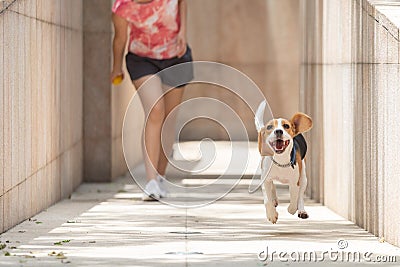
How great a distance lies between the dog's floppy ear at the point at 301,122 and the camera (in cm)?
855

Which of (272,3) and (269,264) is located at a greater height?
(272,3)

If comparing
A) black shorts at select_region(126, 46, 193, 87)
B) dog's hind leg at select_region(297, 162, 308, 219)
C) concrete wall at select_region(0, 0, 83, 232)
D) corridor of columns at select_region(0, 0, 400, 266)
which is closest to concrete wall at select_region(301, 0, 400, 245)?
corridor of columns at select_region(0, 0, 400, 266)

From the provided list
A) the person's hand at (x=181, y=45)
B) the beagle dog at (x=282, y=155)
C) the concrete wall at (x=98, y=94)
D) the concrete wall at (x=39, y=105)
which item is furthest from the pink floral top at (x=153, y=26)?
the beagle dog at (x=282, y=155)

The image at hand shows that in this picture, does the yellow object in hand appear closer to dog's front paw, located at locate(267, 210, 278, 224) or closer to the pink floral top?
the pink floral top

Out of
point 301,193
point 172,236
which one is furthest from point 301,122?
point 172,236

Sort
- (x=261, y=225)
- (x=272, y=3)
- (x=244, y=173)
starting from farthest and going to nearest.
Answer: (x=272, y=3)
(x=244, y=173)
(x=261, y=225)

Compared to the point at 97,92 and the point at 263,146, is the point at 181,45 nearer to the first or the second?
the point at 97,92

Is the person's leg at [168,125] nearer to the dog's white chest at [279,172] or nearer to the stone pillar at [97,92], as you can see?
the stone pillar at [97,92]

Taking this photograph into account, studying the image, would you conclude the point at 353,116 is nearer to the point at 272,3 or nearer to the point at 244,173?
the point at 244,173

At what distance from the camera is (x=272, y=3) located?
68.3 feet

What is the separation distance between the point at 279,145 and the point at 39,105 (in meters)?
2.74

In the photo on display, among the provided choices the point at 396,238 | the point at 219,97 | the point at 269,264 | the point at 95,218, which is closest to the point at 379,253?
the point at 396,238

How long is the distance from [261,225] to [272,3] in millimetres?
11736

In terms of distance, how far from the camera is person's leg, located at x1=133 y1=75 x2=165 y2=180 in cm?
1157
